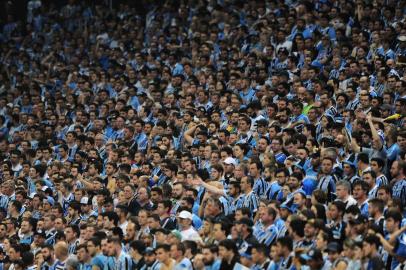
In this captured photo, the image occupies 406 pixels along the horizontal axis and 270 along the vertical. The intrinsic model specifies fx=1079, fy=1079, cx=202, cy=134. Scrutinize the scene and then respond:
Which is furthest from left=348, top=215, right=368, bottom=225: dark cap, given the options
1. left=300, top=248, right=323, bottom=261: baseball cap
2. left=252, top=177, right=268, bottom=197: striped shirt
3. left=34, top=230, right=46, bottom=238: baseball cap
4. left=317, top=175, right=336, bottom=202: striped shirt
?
left=34, top=230, right=46, bottom=238: baseball cap

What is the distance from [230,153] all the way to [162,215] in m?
1.84

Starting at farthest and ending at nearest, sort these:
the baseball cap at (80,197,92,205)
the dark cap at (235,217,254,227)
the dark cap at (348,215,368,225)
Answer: the baseball cap at (80,197,92,205) → the dark cap at (235,217,254,227) → the dark cap at (348,215,368,225)

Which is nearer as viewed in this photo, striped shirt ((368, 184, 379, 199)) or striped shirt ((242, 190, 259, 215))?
striped shirt ((368, 184, 379, 199))

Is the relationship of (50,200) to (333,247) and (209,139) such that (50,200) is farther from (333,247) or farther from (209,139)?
(333,247)

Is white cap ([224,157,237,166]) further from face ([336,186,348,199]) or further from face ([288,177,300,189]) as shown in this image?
face ([336,186,348,199])

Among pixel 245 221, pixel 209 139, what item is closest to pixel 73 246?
pixel 245 221

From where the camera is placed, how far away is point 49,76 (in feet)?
72.1

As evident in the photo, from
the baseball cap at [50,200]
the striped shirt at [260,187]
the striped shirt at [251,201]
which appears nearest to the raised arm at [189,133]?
the baseball cap at [50,200]

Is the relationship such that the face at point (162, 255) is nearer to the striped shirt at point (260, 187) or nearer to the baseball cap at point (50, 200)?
the striped shirt at point (260, 187)

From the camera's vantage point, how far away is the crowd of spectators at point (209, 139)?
38.1 ft

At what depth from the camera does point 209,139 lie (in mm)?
15852

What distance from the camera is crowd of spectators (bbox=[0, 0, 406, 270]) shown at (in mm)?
11617

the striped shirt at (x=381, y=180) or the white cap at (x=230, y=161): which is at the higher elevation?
the striped shirt at (x=381, y=180)

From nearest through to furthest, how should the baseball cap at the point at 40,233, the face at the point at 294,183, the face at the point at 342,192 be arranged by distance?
the face at the point at 342,192 → the face at the point at 294,183 → the baseball cap at the point at 40,233
